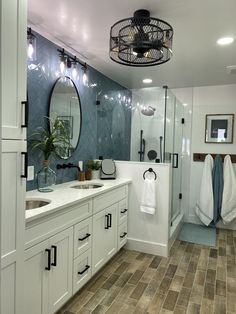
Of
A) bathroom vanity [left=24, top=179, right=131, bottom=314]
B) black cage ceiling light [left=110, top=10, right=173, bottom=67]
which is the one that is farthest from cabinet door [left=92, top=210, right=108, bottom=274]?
black cage ceiling light [left=110, top=10, right=173, bottom=67]

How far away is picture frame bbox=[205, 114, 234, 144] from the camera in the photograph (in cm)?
385

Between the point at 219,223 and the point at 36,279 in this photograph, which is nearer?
the point at 36,279

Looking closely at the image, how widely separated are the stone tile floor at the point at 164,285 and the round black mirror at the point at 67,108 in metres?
1.35

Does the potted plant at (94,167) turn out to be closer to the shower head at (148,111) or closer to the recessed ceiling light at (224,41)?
the shower head at (148,111)

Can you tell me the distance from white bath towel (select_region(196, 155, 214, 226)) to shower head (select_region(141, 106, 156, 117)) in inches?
48.3

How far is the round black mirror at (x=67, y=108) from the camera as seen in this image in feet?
8.08

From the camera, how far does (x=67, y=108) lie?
8.71 feet

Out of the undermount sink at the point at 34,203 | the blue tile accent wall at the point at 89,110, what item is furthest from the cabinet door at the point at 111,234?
the undermount sink at the point at 34,203

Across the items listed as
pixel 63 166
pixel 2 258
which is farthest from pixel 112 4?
pixel 2 258

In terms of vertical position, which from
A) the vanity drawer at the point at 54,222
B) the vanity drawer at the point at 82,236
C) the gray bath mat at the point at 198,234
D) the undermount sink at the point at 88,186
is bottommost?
the gray bath mat at the point at 198,234

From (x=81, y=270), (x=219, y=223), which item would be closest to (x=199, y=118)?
(x=219, y=223)

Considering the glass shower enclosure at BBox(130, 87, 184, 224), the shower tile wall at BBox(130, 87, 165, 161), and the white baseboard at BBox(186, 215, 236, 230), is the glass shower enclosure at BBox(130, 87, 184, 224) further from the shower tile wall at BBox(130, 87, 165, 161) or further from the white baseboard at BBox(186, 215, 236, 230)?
the white baseboard at BBox(186, 215, 236, 230)

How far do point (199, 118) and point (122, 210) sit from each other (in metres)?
2.20

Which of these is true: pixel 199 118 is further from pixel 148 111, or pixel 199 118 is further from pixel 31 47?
pixel 31 47
